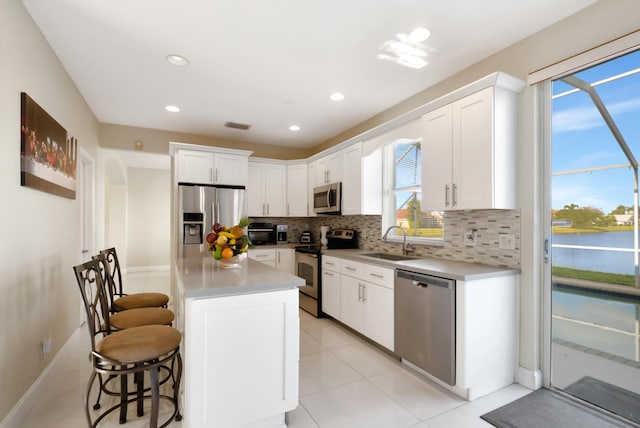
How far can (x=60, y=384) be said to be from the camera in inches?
93.3

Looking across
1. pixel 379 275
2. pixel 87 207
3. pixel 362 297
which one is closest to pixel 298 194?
pixel 362 297

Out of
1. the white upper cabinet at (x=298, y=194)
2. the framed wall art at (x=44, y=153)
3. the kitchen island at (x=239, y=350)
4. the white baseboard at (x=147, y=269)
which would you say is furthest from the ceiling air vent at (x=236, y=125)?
the white baseboard at (x=147, y=269)

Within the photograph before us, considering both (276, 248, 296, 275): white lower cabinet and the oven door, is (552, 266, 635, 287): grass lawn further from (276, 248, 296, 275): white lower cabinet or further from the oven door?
(276, 248, 296, 275): white lower cabinet

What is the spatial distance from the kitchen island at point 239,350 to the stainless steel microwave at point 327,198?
241 cm

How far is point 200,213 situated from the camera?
4297 mm

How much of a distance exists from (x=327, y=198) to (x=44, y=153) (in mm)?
3087

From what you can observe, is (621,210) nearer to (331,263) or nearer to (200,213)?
(331,263)

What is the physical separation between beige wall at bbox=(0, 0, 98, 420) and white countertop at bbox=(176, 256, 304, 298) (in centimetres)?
96

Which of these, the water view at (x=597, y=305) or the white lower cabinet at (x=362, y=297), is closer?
the water view at (x=597, y=305)

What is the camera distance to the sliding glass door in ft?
6.42

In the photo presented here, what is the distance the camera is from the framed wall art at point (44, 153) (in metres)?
2.00

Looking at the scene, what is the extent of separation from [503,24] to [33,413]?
417 cm

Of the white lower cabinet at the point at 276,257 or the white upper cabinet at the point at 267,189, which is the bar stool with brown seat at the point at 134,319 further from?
the white upper cabinet at the point at 267,189

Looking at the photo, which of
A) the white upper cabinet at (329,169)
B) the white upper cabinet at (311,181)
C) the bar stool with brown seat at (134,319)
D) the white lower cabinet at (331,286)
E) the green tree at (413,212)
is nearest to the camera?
the bar stool with brown seat at (134,319)
